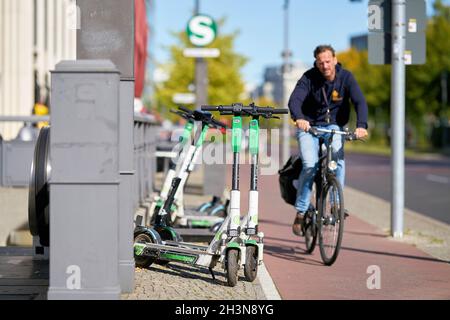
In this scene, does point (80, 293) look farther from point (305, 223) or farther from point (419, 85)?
point (419, 85)

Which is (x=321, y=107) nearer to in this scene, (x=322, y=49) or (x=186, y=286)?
(x=322, y=49)

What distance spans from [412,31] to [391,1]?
1.39ft

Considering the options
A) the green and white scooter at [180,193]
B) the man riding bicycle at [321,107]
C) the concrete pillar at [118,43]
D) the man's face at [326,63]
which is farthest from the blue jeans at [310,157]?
the concrete pillar at [118,43]

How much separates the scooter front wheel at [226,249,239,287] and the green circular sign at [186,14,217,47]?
13890 millimetres

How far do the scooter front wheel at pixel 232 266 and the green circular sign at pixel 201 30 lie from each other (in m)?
13.9

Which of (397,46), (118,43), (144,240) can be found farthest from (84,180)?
(397,46)

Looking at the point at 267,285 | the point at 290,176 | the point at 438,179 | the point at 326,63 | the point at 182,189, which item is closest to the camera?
the point at 267,285

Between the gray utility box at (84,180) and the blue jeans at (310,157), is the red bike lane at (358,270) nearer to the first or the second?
the blue jeans at (310,157)

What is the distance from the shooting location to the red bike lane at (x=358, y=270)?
5.90 meters

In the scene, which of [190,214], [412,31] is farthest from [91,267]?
[412,31]

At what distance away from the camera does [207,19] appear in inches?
782

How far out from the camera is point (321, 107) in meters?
7.75

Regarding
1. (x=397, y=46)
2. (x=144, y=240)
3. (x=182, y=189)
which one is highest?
(x=397, y=46)

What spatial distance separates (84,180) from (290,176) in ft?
11.1
